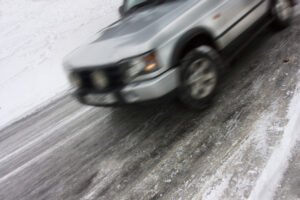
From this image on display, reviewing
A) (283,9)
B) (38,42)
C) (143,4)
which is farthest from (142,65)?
(38,42)

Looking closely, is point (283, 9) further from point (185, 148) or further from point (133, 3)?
point (185, 148)

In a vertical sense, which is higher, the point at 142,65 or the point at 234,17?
the point at 142,65

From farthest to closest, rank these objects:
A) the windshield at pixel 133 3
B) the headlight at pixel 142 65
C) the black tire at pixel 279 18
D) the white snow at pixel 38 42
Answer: the white snow at pixel 38 42 → the black tire at pixel 279 18 → the windshield at pixel 133 3 → the headlight at pixel 142 65

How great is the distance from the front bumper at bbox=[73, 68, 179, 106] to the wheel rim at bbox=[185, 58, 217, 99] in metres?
0.23

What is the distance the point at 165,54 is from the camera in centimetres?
269

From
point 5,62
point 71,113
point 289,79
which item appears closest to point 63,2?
point 5,62

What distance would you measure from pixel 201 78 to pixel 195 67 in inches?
7.0

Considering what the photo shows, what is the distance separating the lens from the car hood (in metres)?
2.67

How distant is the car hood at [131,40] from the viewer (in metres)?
2.67

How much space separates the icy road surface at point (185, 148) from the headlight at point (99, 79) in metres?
0.79

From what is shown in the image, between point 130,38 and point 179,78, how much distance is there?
726 mm

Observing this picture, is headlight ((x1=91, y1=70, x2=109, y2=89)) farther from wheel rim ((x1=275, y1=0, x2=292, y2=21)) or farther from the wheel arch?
wheel rim ((x1=275, y1=0, x2=292, y2=21))

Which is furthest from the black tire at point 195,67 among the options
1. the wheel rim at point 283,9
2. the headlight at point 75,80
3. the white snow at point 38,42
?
the white snow at point 38,42

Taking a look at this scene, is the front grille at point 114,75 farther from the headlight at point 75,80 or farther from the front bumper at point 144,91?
the headlight at point 75,80
